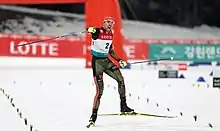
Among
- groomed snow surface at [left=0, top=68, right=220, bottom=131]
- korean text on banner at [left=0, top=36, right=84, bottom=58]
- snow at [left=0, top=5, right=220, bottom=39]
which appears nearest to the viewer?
groomed snow surface at [left=0, top=68, right=220, bottom=131]

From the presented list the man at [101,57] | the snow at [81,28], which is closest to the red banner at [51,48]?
the snow at [81,28]

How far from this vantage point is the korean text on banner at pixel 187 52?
21109 mm

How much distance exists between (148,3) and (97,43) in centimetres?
2704

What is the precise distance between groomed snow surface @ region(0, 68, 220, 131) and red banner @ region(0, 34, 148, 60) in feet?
9.03

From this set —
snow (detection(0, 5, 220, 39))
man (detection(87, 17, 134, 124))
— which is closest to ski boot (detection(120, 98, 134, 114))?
man (detection(87, 17, 134, 124))

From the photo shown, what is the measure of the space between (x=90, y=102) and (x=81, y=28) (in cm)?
2004

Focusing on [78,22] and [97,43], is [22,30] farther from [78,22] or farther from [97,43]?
[97,43]

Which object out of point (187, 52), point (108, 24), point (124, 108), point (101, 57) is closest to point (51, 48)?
point (187, 52)

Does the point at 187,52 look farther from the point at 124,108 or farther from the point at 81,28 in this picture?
the point at 124,108

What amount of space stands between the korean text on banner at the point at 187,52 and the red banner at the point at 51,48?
1.51 ft

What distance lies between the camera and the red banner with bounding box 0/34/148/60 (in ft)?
69.2

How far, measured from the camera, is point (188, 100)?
12.0 m

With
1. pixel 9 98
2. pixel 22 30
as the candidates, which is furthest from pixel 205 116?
pixel 22 30

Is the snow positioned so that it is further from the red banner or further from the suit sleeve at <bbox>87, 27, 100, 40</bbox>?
the suit sleeve at <bbox>87, 27, 100, 40</bbox>
